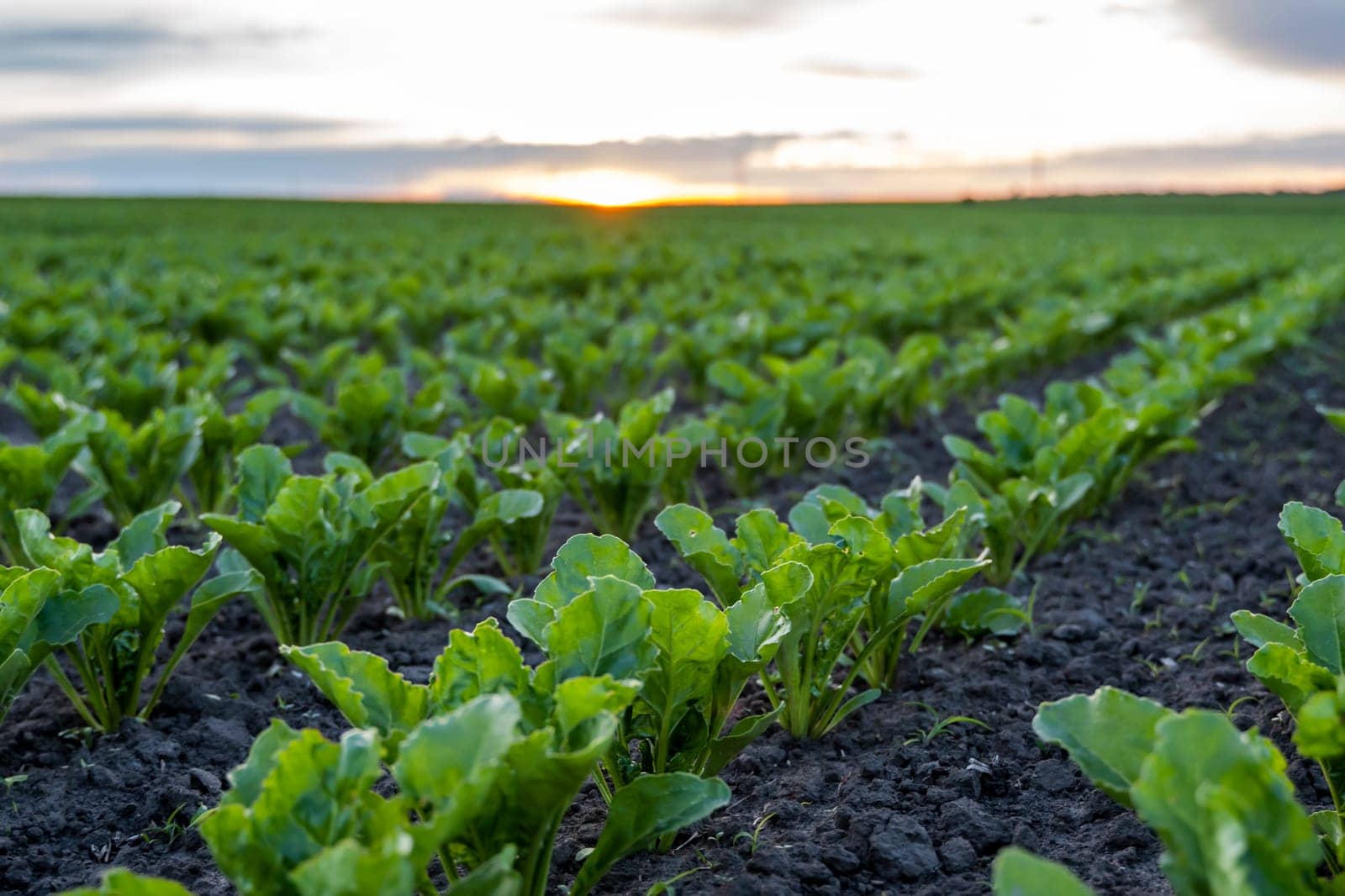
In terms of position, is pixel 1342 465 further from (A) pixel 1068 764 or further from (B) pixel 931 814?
(B) pixel 931 814

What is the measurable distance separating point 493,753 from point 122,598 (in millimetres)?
1589

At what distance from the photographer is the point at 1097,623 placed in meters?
3.65

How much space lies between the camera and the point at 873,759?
2775 millimetres

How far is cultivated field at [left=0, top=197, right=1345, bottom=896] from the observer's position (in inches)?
67.9

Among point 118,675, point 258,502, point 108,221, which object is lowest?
point 118,675

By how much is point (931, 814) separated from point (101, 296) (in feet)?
34.8

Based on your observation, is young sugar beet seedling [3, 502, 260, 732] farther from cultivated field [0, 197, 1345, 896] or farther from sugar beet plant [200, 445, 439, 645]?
sugar beet plant [200, 445, 439, 645]

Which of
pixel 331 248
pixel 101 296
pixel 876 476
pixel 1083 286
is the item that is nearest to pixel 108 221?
pixel 331 248

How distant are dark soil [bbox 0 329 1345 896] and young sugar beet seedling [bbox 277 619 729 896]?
0.32 m

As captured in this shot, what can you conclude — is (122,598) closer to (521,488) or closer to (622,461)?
(521,488)

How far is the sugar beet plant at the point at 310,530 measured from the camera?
2.99 metres

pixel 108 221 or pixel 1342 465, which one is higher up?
pixel 108 221

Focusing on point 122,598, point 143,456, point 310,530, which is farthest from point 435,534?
point 143,456

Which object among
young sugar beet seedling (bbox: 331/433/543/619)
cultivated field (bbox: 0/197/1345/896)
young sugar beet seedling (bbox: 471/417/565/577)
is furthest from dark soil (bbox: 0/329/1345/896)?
young sugar beet seedling (bbox: 471/417/565/577)
